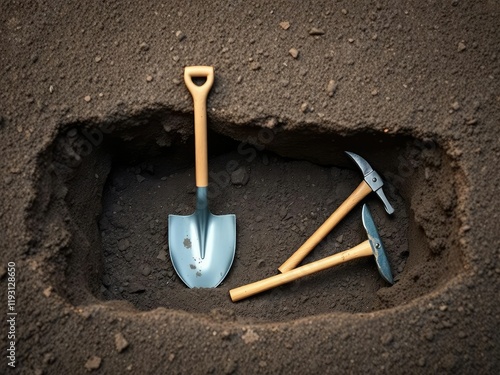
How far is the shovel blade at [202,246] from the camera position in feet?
8.05

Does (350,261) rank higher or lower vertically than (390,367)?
higher

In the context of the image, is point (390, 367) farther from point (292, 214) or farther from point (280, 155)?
point (280, 155)

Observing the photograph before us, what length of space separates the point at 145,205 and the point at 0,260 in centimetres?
69

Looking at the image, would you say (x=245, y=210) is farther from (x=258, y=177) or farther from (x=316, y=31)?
(x=316, y=31)

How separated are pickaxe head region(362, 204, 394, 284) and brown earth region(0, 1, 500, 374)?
0.25 feet

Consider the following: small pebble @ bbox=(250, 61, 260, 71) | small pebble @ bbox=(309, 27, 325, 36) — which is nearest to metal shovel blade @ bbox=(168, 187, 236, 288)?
small pebble @ bbox=(250, 61, 260, 71)

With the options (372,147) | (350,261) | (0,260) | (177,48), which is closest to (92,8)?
(177,48)

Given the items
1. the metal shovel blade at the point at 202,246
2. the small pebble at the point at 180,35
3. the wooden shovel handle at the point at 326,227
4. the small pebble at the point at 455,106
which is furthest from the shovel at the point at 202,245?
the small pebble at the point at 455,106

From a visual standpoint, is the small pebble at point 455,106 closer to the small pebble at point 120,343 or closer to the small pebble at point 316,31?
the small pebble at point 316,31

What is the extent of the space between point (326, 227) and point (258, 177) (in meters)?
0.39

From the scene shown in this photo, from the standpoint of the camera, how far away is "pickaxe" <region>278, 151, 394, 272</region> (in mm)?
2367

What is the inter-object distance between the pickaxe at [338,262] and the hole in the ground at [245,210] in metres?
0.07

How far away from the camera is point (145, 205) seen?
2.56m

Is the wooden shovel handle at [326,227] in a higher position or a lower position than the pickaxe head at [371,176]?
lower
